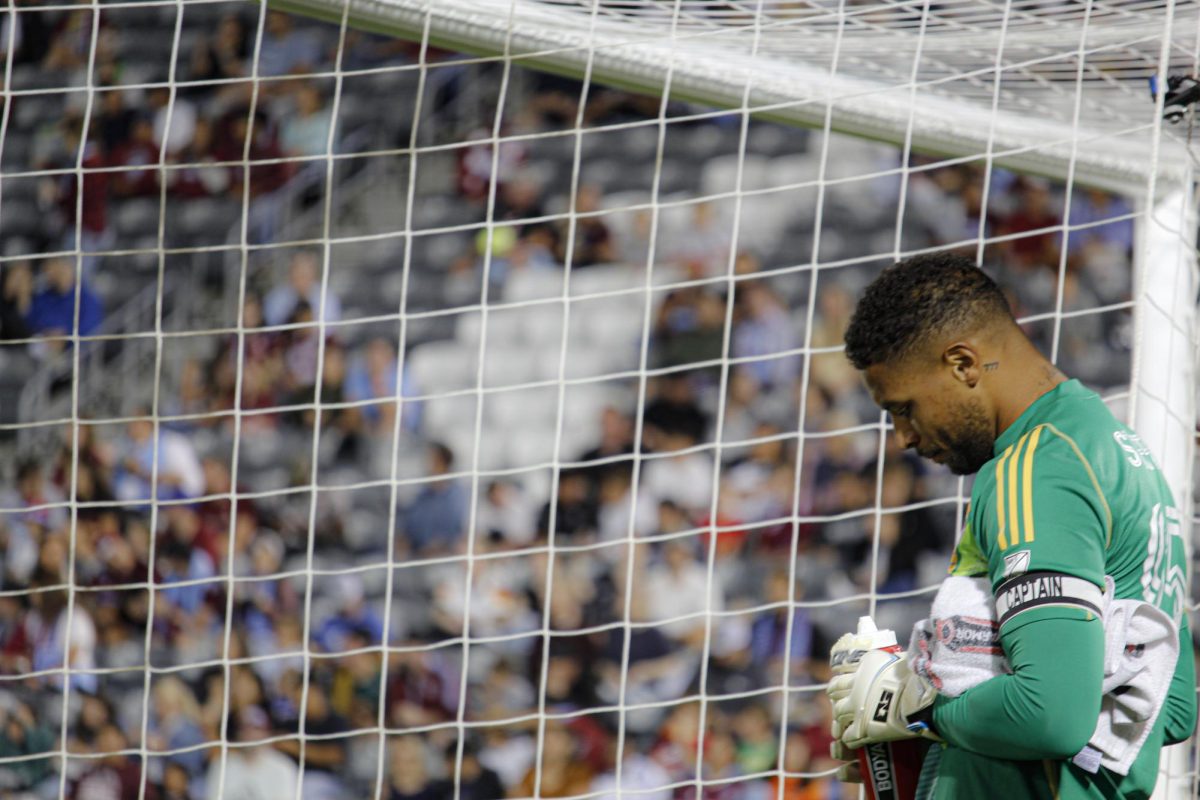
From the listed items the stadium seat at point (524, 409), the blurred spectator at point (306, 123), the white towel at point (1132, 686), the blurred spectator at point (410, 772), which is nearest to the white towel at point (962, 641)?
the white towel at point (1132, 686)

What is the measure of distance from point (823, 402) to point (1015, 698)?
10.5ft

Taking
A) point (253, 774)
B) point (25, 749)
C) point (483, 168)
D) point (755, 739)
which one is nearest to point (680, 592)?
point (755, 739)

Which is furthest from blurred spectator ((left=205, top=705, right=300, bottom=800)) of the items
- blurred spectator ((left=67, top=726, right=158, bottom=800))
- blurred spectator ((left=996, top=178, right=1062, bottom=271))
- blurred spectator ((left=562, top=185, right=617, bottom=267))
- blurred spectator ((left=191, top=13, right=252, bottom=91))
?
blurred spectator ((left=996, top=178, right=1062, bottom=271))

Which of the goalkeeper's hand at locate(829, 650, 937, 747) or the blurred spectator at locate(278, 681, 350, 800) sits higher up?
the goalkeeper's hand at locate(829, 650, 937, 747)

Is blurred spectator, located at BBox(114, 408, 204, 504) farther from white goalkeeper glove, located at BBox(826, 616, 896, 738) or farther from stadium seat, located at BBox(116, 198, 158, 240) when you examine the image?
white goalkeeper glove, located at BBox(826, 616, 896, 738)

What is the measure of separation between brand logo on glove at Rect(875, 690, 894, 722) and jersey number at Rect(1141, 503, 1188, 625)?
255 mm

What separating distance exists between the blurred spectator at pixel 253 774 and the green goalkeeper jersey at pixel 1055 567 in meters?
3.06

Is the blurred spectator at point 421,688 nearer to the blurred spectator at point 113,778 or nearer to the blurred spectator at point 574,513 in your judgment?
the blurred spectator at point 574,513

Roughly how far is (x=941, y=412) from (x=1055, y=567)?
0.67ft

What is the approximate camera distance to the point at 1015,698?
118cm

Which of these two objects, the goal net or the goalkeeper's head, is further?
the goal net

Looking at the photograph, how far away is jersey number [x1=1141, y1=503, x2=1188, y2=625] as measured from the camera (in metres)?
1.28

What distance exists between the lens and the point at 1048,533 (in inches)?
46.9

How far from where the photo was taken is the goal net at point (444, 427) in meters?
4.13
